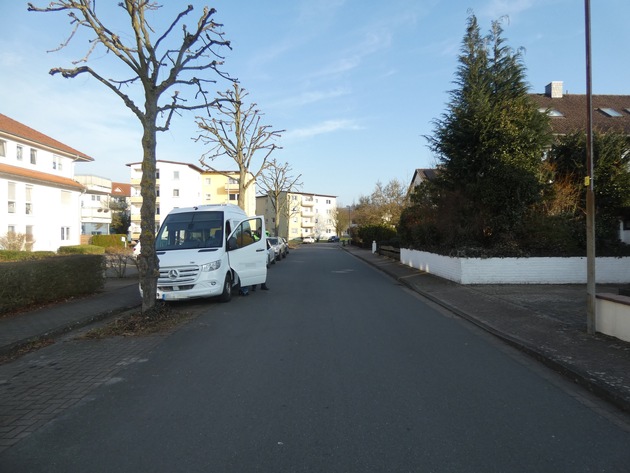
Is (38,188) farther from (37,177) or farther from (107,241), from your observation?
(107,241)

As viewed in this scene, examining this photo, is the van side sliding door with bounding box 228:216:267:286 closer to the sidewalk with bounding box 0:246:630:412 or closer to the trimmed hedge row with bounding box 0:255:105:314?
the sidewalk with bounding box 0:246:630:412

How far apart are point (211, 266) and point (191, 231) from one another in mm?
1687

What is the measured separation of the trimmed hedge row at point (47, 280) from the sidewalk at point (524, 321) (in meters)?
0.30

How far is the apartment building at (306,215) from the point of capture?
105 meters

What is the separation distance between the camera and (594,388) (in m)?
5.16

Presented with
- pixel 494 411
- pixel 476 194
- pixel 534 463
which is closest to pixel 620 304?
pixel 494 411

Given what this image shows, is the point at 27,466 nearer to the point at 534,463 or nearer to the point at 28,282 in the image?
the point at 534,463

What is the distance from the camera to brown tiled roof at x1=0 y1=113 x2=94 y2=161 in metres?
31.9

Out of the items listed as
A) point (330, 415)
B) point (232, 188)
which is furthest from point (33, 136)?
point (330, 415)

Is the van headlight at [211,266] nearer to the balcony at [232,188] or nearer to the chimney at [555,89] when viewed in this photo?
the chimney at [555,89]

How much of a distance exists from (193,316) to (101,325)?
1823mm

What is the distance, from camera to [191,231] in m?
12.4

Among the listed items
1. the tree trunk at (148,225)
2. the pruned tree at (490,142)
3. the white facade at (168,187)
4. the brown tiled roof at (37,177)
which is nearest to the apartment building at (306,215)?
the white facade at (168,187)

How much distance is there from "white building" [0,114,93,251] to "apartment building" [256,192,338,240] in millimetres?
62002
